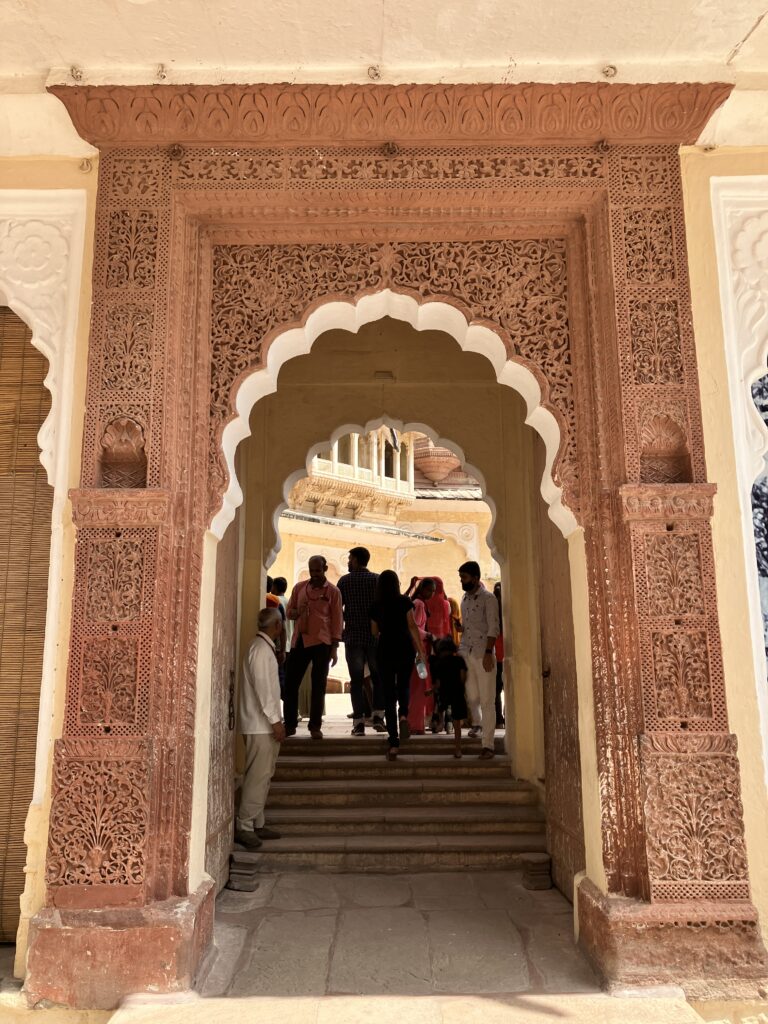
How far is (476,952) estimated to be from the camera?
11.0ft

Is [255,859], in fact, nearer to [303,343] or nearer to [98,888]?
[98,888]

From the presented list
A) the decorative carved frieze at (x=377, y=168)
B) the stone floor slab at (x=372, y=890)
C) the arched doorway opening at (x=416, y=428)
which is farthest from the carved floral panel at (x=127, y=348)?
the stone floor slab at (x=372, y=890)

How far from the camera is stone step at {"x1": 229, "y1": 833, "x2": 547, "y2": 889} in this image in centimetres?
470

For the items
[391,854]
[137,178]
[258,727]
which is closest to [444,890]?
[391,854]

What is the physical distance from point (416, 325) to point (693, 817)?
236cm

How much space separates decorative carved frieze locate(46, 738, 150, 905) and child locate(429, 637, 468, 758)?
3604mm

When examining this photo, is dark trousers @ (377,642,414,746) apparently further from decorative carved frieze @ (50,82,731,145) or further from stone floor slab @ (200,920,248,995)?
decorative carved frieze @ (50,82,731,145)

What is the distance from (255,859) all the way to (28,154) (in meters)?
3.72

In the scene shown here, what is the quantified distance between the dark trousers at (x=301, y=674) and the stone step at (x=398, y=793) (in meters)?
1.13

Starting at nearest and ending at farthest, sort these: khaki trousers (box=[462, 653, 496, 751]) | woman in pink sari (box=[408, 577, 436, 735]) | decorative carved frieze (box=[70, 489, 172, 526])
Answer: decorative carved frieze (box=[70, 489, 172, 526]), khaki trousers (box=[462, 653, 496, 751]), woman in pink sari (box=[408, 577, 436, 735])

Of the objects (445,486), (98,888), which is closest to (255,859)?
(98,888)

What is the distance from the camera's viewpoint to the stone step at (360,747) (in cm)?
Result: 653

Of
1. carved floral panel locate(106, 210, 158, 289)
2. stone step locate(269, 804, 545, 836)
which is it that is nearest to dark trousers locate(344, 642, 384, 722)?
stone step locate(269, 804, 545, 836)

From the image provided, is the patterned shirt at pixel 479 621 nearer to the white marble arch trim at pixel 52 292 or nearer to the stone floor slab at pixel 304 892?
the stone floor slab at pixel 304 892
